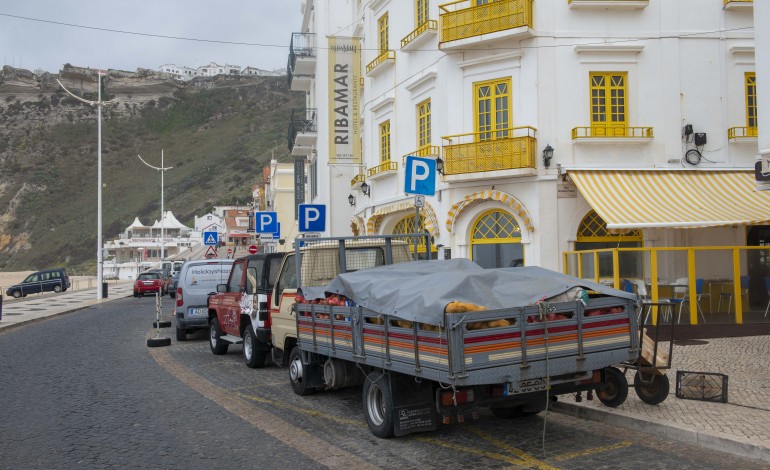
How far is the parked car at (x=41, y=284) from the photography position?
47312 mm

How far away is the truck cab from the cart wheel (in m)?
4.07

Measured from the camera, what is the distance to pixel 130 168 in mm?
155750

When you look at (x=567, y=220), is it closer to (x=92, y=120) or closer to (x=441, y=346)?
(x=441, y=346)

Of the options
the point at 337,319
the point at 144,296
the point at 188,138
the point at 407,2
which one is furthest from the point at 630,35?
the point at 188,138

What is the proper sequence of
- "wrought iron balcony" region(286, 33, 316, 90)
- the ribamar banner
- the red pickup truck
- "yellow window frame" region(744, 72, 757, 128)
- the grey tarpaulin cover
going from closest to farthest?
the grey tarpaulin cover → the red pickup truck → "yellow window frame" region(744, 72, 757, 128) → the ribamar banner → "wrought iron balcony" region(286, 33, 316, 90)

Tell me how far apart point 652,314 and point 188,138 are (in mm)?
167714

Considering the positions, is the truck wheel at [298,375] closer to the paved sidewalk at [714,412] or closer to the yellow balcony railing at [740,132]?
the paved sidewalk at [714,412]

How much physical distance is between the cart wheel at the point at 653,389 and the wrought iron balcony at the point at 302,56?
1051 inches

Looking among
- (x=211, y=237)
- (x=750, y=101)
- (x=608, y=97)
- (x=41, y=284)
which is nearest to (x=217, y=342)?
(x=608, y=97)

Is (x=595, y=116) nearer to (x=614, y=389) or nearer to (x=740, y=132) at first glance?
(x=740, y=132)

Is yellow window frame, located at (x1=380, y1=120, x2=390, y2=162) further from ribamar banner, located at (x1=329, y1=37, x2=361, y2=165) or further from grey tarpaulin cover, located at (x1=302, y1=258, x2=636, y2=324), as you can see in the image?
grey tarpaulin cover, located at (x1=302, y1=258, x2=636, y2=324)

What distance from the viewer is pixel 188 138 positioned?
559ft

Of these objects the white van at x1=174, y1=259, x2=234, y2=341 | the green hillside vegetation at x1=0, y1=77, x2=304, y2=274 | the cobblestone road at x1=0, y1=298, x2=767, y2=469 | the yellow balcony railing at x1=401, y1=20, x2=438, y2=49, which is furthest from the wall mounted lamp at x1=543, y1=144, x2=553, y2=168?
the green hillside vegetation at x1=0, y1=77, x2=304, y2=274

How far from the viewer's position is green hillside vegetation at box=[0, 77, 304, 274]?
129625 mm
